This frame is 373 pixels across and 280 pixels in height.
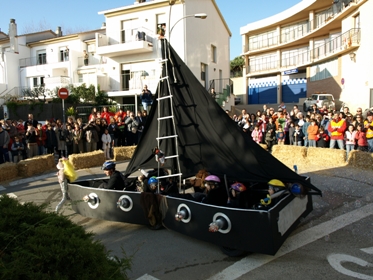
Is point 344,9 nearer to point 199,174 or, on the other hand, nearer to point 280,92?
point 280,92

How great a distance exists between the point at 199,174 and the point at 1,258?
4620mm

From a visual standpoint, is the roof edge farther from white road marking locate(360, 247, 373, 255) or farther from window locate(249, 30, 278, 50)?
white road marking locate(360, 247, 373, 255)

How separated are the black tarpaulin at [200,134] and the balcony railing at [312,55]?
25374mm

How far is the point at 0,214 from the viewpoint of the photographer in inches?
152

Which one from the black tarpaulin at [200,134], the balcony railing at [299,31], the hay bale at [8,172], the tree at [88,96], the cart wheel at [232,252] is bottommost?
the cart wheel at [232,252]

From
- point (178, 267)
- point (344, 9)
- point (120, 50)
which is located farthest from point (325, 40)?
point (178, 267)

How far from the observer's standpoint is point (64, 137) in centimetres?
1484

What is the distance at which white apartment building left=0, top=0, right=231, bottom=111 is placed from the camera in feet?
91.3

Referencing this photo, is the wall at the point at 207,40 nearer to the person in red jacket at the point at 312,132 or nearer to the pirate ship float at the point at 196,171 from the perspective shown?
the person in red jacket at the point at 312,132

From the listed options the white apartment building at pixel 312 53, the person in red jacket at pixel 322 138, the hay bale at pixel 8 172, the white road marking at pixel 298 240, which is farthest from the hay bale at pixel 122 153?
the white apartment building at pixel 312 53

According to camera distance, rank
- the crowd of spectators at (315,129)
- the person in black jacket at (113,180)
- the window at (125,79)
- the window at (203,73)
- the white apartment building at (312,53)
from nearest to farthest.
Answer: the person in black jacket at (113,180)
the crowd of spectators at (315,129)
the white apartment building at (312,53)
the window at (125,79)
the window at (203,73)

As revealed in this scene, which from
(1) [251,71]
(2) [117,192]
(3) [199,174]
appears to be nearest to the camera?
(2) [117,192]

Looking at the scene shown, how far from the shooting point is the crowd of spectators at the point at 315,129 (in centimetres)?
1267

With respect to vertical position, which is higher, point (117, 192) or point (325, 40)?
point (325, 40)
